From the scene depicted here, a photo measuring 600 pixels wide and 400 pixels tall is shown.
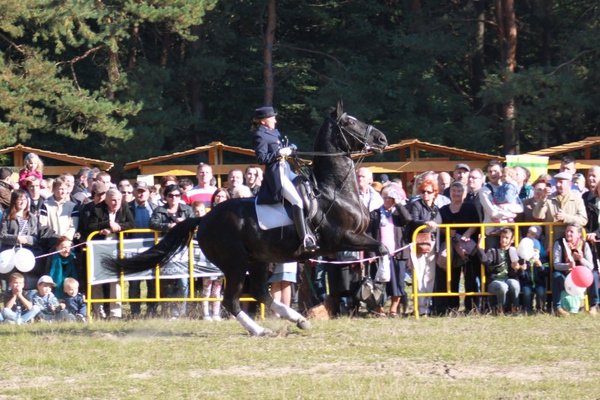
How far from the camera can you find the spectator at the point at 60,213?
53.8ft

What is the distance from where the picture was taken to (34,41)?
37594 mm

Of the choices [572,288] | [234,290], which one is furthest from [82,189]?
[572,288]

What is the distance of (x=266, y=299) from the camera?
44.8ft

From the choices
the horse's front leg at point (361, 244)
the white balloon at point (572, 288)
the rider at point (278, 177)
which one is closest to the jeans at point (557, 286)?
the white balloon at point (572, 288)

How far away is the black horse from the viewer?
13266 mm

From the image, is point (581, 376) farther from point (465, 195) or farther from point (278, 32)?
point (278, 32)

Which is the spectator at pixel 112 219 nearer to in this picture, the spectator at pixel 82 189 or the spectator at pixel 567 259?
the spectator at pixel 82 189

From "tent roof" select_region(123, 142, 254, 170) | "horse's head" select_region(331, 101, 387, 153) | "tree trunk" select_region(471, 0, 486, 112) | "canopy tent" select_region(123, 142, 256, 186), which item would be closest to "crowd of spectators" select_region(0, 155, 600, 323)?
"horse's head" select_region(331, 101, 387, 153)

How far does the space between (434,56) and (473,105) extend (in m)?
3.88

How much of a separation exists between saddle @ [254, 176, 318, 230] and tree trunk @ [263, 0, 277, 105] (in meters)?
29.2

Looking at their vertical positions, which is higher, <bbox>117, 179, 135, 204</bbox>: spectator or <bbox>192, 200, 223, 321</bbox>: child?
<bbox>117, 179, 135, 204</bbox>: spectator

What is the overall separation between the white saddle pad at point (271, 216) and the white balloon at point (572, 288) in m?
3.84

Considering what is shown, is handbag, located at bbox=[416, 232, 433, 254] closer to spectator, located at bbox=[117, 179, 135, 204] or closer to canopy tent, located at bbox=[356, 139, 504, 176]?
spectator, located at bbox=[117, 179, 135, 204]

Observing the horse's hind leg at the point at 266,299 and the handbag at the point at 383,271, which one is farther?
the handbag at the point at 383,271
